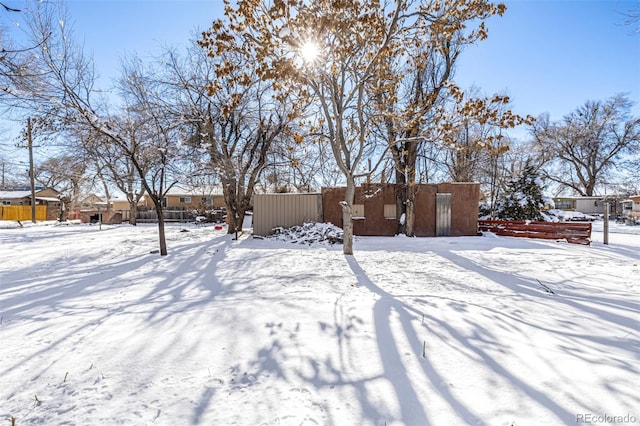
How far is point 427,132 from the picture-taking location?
8484mm

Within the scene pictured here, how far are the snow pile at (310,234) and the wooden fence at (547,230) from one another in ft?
23.9

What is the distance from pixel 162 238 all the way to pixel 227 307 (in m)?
5.00

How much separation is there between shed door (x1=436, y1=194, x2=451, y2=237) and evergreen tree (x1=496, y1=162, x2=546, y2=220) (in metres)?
5.33

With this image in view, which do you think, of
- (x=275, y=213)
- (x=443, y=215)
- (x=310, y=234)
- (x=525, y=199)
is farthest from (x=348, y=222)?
Answer: (x=525, y=199)

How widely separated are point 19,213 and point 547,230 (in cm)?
4054

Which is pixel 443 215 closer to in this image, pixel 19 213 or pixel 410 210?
pixel 410 210

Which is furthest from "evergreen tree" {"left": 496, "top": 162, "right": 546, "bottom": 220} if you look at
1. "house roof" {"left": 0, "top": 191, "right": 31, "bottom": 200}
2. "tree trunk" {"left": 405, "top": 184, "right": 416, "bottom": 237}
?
"house roof" {"left": 0, "top": 191, "right": 31, "bottom": 200}

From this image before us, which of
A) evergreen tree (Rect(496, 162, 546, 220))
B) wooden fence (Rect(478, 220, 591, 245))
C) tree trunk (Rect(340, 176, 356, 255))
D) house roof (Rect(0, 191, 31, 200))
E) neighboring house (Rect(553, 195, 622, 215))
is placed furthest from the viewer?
house roof (Rect(0, 191, 31, 200))

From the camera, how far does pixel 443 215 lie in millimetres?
13336

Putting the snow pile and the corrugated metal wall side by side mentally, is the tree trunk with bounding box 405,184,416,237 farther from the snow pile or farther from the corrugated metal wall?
the corrugated metal wall

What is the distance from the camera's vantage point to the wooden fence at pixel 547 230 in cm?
1041

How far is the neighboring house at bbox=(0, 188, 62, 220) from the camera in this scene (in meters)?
28.5

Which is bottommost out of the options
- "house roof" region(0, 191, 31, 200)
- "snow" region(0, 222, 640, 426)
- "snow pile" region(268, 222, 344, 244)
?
"snow" region(0, 222, 640, 426)

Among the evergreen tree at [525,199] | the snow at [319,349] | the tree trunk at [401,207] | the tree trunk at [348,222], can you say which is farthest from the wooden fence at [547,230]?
the tree trunk at [348,222]
